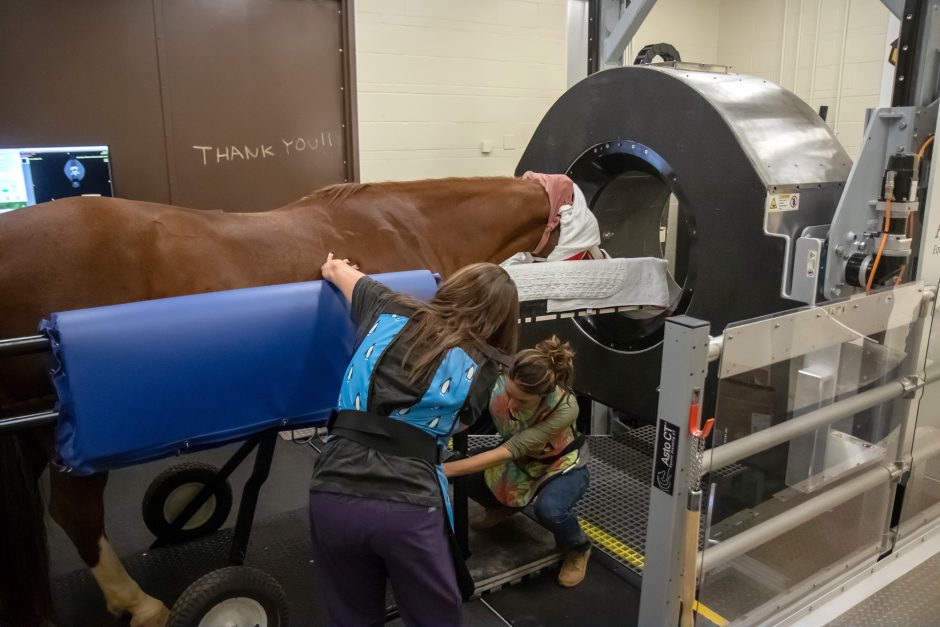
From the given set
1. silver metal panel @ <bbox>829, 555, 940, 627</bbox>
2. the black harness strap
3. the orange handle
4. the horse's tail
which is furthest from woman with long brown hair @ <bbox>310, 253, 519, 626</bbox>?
silver metal panel @ <bbox>829, 555, 940, 627</bbox>

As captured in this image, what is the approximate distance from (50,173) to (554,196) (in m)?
2.51

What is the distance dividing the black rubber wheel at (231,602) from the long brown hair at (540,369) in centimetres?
100

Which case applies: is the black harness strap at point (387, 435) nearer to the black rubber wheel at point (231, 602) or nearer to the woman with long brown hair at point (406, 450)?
the woman with long brown hair at point (406, 450)

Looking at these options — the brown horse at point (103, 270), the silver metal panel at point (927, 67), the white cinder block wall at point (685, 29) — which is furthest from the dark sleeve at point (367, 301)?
the white cinder block wall at point (685, 29)

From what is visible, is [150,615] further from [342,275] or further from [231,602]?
[342,275]

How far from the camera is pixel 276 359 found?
183 centimetres

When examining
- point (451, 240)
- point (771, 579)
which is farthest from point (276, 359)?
point (771, 579)

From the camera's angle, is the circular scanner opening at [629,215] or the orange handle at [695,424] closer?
the orange handle at [695,424]

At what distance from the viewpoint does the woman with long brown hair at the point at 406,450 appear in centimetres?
157

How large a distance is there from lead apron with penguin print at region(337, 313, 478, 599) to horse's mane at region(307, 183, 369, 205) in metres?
0.89

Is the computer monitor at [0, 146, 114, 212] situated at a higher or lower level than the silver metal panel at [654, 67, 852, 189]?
lower

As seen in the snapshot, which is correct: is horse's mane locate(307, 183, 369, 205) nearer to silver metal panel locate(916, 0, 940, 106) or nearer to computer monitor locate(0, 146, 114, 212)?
→ computer monitor locate(0, 146, 114, 212)

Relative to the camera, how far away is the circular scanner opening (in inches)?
119

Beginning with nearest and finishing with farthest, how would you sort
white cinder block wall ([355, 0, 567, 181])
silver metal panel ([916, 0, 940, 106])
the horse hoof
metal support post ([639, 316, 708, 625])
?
metal support post ([639, 316, 708, 625])
the horse hoof
silver metal panel ([916, 0, 940, 106])
white cinder block wall ([355, 0, 567, 181])
